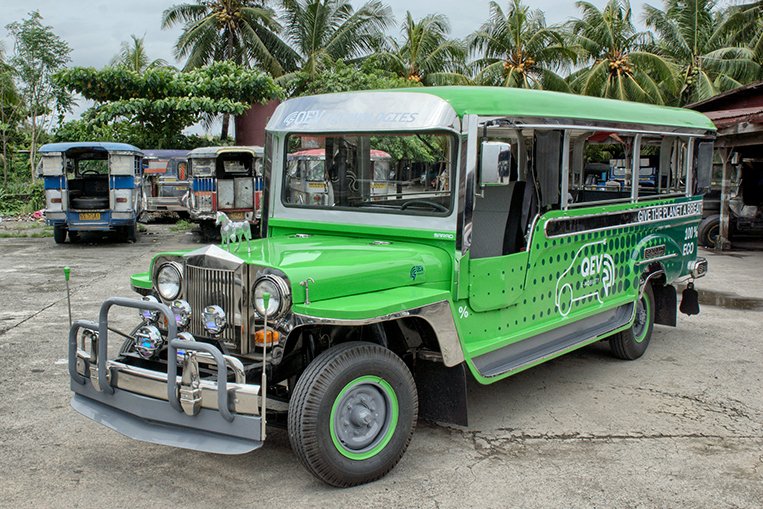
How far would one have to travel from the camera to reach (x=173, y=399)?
12.6 feet

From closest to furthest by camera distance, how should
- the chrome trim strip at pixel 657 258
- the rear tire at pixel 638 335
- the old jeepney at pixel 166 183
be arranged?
1. the chrome trim strip at pixel 657 258
2. the rear tire at pixel 638 335
3. the old jeepney at pixel 166 183

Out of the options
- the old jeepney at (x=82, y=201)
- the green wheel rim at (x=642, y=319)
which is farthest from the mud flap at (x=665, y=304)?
the old jeepney at (x=82, y=201)

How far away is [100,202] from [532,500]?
15.3 meters

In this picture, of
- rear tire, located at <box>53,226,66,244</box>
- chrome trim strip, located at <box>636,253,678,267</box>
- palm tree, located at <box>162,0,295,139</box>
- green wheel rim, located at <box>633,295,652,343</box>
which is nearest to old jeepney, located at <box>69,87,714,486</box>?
chrome trim strip, located at <box>636,253,678,267</box>

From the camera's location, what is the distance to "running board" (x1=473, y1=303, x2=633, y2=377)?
16.6 ft

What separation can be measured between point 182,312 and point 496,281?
2.03 metres

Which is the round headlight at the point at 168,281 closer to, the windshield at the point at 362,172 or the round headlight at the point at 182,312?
the round headlight at the point at 182,312

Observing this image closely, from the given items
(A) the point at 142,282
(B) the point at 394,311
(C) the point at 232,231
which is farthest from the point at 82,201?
(B) the point at 394,311

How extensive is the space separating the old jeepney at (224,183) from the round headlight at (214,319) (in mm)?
13015

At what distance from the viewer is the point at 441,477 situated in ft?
14.1

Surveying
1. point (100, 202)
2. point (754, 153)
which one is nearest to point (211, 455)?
point (100, 202)

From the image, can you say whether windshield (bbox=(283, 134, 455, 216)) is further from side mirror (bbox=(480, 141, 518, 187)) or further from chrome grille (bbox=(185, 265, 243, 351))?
chrome grille (bbox=(185, 265, 243, 351))

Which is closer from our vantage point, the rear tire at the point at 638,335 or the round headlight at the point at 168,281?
the round headlight at the point at 168,281

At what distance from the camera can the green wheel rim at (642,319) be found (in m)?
7.03
